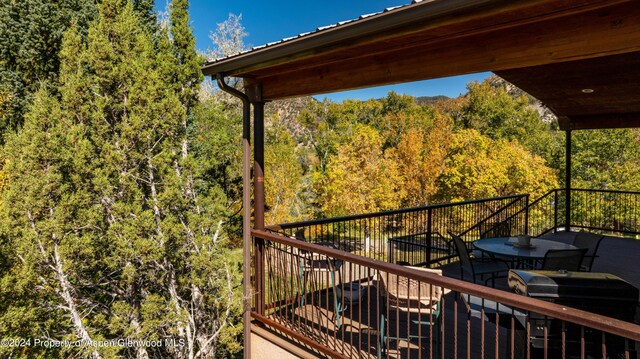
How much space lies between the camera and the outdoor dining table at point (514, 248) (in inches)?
163

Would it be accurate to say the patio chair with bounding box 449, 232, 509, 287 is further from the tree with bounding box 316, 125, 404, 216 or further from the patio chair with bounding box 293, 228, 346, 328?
the tree with bounding box 316, 125, 404, 216

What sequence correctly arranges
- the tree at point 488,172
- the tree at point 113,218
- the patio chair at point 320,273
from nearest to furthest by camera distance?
the patio chair at point 320,273 → the tree at point 113,218 → the tree at point 488,172

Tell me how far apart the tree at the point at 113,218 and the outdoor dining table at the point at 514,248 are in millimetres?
8559

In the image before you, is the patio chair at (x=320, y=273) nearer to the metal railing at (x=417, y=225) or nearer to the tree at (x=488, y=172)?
the metal railing at (x=417, y=225)

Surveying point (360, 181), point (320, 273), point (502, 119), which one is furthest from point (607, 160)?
point (320, 273)

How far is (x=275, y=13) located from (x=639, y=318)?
118ft

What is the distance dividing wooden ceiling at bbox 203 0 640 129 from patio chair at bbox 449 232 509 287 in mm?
2180

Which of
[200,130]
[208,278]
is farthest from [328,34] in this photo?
[200,130]

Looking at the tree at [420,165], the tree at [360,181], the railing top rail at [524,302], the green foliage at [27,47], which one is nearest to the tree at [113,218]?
the green foliage at [27,47]

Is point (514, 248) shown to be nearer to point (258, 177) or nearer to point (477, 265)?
point (477, 265)

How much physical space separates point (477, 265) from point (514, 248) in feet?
1.76

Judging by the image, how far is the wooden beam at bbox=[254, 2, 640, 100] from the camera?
1931 mm

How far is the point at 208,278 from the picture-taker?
465 inches

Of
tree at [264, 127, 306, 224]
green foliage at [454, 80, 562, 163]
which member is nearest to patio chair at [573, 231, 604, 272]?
tree at [264, 127, 306, 224]
